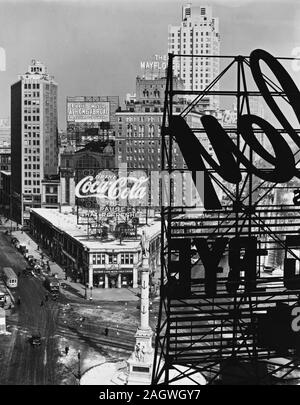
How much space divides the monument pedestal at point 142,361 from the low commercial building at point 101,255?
13.4 m

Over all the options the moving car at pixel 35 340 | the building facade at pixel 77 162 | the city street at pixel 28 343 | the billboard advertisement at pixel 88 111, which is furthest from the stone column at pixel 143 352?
the billboard advertisement at pixel 88 111

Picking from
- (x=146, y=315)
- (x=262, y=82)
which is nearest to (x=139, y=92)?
(x=146, y=315)

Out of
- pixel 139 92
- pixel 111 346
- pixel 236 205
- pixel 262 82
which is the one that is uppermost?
pixel 139 92

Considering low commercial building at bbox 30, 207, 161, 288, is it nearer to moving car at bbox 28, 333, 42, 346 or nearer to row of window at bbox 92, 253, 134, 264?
row of window at bbox 92, 253, 134, 264

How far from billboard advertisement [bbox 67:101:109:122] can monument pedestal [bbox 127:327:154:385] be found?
181ft

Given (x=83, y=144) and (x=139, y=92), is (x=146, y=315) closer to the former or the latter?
(x=139, y=92)

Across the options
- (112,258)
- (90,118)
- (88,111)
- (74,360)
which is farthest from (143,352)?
(90,118)

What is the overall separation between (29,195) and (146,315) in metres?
54.6

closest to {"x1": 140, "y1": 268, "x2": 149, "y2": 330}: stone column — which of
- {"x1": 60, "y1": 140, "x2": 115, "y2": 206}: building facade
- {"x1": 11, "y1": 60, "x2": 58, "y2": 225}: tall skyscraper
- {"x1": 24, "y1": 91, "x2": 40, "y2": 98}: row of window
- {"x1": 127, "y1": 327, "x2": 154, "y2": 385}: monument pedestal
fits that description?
{"x1": 127, "y1": 327, "x2": 154, "y2": 385}: monument pedestal

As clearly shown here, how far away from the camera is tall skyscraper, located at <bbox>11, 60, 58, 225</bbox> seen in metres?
82.2

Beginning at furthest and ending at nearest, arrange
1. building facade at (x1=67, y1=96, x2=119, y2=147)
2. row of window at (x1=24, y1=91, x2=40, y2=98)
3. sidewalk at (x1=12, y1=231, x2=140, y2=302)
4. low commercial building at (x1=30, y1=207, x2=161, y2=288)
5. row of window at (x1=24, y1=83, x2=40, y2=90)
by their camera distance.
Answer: building facade at (x1=67, y1=96, x2=119, y2=147) → row of window at (x1=24, y1=83, x2=40, y2=90) → row of window at (x1=24, y1=91, x2=40, y2=98) → low commercial building at (x1=30, y1=207, x2=161, y2=288) → sidewalk at (x1=12, y1=231, x2=140, y2=302)

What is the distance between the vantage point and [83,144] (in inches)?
3519

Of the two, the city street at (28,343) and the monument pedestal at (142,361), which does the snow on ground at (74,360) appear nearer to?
the city street at (28,343)

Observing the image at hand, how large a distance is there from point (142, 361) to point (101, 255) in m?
19.1
